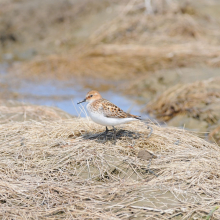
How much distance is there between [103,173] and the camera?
4.54 m

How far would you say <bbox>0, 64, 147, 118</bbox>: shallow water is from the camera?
33.1 ft

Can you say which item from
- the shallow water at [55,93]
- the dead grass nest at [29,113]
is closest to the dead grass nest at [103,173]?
the dead grass nest at [29,113]

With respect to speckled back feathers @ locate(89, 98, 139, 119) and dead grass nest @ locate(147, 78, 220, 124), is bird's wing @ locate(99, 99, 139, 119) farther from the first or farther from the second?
dead grass nest @ locate(147, 78, 220, 124)

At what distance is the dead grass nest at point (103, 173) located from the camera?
391 centimetres

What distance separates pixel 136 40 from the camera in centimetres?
1448

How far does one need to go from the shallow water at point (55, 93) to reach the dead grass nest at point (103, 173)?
3908 millimetres

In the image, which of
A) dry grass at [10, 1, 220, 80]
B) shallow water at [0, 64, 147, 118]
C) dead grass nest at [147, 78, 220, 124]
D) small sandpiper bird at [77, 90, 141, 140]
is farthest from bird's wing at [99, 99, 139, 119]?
dry grass at [10, 1, 220, 80]

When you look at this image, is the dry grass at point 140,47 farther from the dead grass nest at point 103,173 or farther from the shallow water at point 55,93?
the dead grass nest at point 103,173

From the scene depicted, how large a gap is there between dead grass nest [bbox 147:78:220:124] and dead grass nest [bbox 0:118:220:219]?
2.54 metres

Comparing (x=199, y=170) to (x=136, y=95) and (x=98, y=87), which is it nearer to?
(x=136, y=95)

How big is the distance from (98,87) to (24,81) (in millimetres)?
2425

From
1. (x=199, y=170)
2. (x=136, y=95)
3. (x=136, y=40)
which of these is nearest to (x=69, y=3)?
(x=136, y=40)

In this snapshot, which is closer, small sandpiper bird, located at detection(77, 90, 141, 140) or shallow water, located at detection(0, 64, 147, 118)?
small sandpiper bird, located at detection(77, 90, 141, 140)

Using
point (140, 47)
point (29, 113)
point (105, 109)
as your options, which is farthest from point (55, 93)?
point (105, 109)
